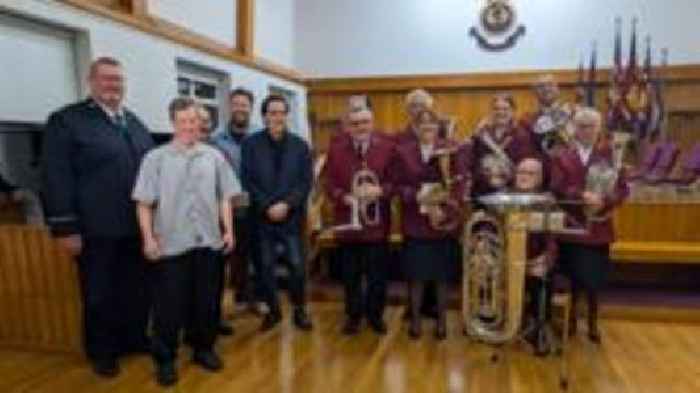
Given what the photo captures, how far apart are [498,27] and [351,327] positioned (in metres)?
4.51

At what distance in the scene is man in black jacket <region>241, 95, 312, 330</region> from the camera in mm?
3990

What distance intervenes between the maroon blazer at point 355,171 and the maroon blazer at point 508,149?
1.66 ft

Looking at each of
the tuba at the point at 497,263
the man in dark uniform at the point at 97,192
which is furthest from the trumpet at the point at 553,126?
the man in dark uniform at the point at 97,192

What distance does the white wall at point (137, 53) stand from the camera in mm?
3828

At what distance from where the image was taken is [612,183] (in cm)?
347

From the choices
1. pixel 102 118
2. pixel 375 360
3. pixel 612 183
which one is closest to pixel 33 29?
pixel 102 118

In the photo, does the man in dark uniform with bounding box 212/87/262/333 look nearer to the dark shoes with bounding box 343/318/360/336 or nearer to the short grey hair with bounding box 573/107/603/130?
the dark shoes with bounding box 343/318/360/336

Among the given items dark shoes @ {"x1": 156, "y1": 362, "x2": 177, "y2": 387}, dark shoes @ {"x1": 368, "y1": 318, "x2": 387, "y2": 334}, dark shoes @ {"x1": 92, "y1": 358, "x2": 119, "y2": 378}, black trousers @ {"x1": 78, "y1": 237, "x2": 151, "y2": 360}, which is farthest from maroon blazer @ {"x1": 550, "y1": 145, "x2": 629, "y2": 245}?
dark shoes @ {"x1": 92, "y1": 358, "x2": 119, "y2": 378}

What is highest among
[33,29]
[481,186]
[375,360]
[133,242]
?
[33,29]

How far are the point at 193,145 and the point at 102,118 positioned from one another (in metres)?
0.47

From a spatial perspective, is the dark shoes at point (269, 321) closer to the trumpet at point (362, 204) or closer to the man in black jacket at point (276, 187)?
the man in black jacket at point (276, 187)

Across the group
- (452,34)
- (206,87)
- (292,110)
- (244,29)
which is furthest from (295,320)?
(452,34)

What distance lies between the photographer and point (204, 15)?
574 centimetres

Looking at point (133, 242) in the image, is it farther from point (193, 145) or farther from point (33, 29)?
point (33, 29)
